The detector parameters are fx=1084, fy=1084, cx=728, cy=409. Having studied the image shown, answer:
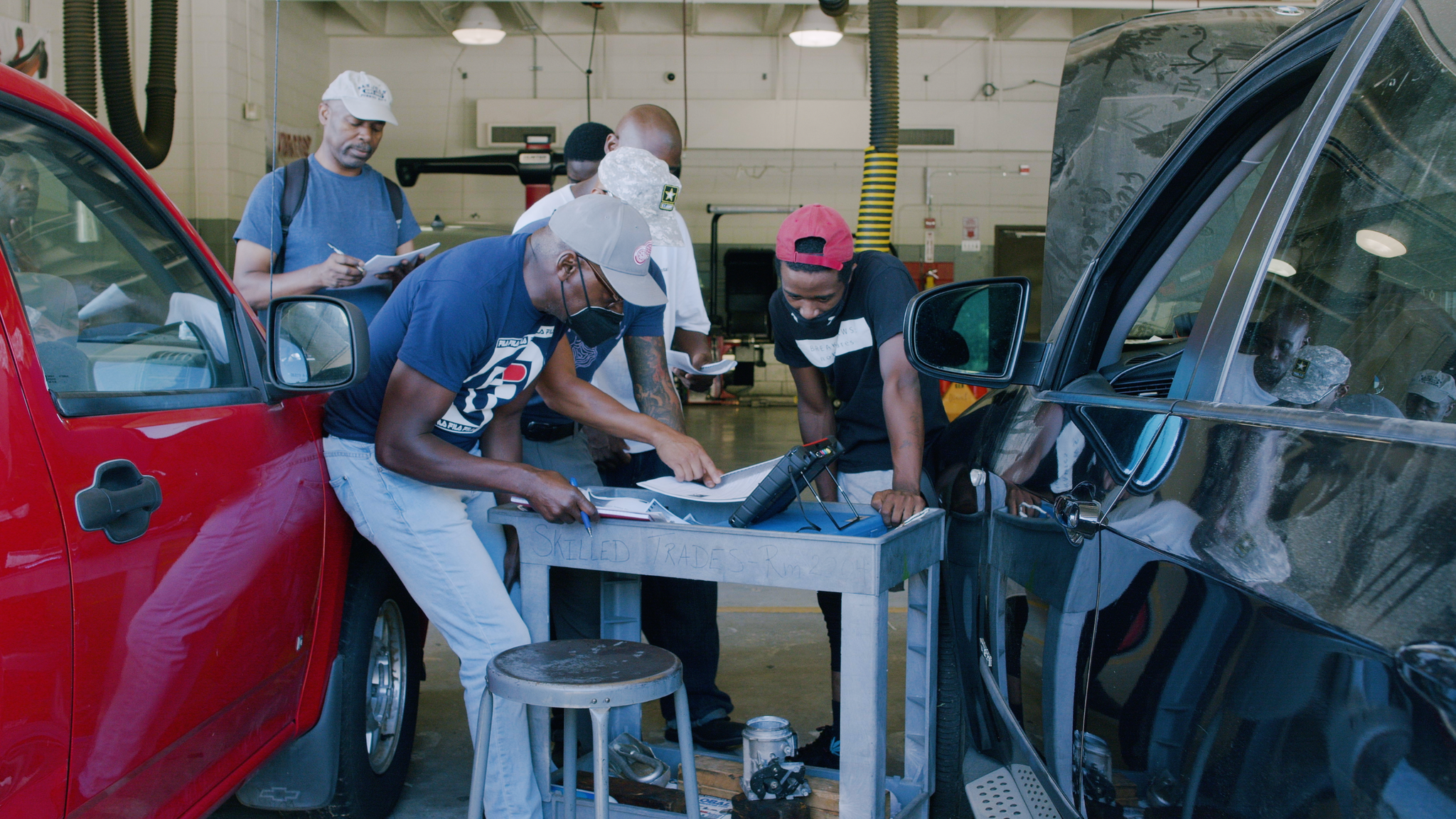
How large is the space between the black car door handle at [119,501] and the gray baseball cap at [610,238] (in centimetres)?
97

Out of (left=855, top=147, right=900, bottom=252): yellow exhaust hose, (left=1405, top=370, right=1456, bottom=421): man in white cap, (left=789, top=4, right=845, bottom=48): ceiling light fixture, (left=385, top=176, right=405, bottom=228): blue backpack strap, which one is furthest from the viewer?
(left=789, top=4, right=845, bottom=48): ceiling light fixture

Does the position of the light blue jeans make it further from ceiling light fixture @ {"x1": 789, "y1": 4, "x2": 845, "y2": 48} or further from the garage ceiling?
the garage ceiling

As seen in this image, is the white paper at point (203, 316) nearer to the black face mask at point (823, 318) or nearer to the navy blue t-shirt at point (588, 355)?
the navy blue t-shirt at point (588, 355)

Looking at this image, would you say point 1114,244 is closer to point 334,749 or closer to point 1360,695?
point 1360,695

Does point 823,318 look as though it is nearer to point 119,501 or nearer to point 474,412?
point 474,412

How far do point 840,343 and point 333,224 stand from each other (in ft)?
5.70

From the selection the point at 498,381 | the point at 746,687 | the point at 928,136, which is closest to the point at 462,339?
the point at 498,381

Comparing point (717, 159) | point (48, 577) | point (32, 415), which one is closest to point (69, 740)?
point (48, 577)

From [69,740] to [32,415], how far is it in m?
0.44

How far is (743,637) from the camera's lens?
15.7ft

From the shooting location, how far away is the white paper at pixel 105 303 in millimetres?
1720

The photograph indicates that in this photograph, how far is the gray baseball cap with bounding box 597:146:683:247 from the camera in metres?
2.89

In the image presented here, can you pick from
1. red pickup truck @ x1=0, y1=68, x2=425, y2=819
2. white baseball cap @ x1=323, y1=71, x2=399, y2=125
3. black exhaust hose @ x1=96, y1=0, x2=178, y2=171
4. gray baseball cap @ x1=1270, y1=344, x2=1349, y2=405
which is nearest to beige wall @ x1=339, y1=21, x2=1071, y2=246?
black exhaust hose @ x1=96, y1=0, x2=178, y2=171

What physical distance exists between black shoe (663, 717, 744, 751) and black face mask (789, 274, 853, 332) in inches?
48.2
